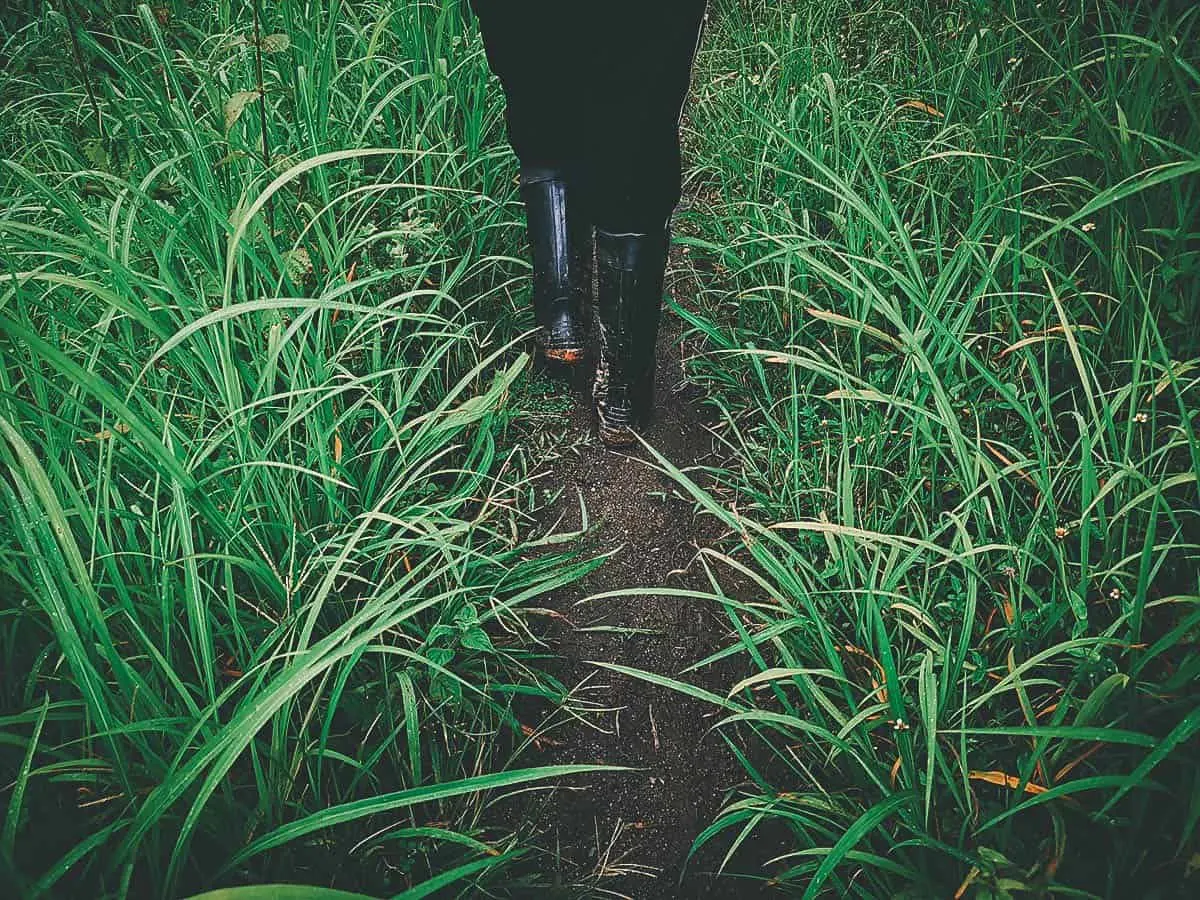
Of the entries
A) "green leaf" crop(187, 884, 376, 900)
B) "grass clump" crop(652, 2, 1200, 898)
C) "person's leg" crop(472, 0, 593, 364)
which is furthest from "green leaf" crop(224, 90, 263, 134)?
"green leaf" crop(187, 884, 376, 900)

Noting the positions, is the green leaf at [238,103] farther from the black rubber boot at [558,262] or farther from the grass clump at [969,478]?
the grass clump at [969,478]

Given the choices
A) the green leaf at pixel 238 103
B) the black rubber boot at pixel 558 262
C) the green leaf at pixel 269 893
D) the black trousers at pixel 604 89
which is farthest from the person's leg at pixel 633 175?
the green leaf at pixel 269 893

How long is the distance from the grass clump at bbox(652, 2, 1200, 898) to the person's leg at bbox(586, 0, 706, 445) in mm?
229

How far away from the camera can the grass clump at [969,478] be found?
3.03ft

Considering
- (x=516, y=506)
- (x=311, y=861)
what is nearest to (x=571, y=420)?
(x=516, y=506)

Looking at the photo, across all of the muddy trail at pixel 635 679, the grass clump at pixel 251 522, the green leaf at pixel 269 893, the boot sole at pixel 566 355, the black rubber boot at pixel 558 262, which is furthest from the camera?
the boot sole at pixel 566 355

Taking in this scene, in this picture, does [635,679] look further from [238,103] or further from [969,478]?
[238,103]

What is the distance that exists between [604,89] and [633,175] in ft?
0.51

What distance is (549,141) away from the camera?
1.53m

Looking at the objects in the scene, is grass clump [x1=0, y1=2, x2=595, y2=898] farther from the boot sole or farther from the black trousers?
the black trousers

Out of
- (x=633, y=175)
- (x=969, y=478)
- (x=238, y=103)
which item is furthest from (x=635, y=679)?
(x=238, y=103)

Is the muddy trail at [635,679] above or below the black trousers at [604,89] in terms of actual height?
below

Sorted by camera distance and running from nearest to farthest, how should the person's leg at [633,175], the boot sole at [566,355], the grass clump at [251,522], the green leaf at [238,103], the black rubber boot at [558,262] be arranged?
the grass clump at [251,522] < the person's leg at [633,175] < the green leaf at [238,103] < the black rubber boot at [558,262] < the boot sole at [566,355]

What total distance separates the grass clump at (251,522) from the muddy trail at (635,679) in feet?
0.28
